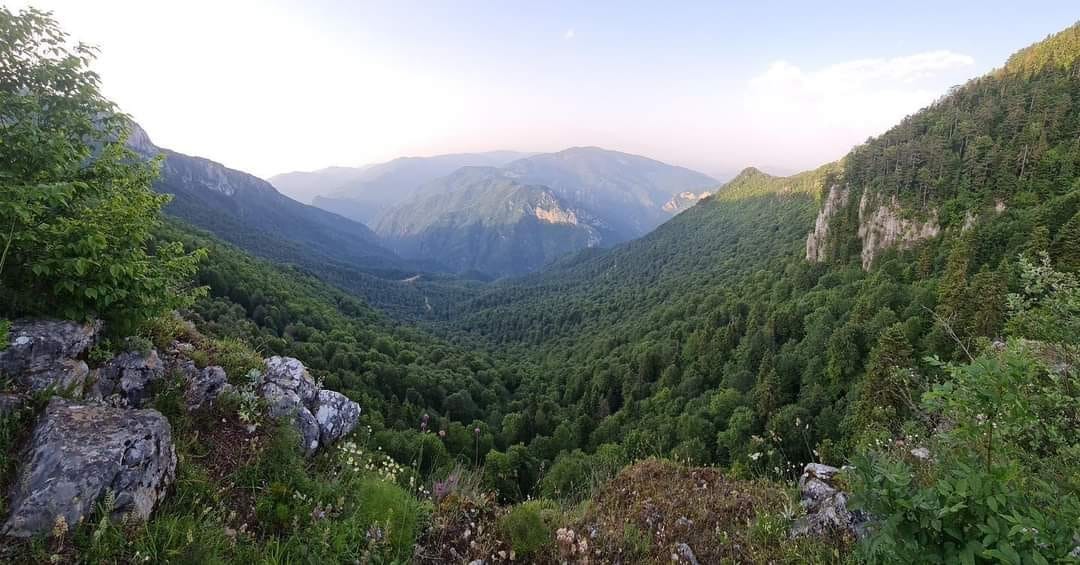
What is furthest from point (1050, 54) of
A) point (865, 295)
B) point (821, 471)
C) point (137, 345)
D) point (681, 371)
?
point (137, 345)

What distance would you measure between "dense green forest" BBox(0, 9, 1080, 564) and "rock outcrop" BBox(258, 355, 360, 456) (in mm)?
391

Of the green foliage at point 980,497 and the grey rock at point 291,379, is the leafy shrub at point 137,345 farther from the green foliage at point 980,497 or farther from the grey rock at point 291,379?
the green foliage at point 980,497

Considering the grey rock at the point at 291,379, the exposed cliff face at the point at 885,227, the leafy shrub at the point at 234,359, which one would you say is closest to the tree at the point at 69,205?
the leafy shrub at the point at 234,359

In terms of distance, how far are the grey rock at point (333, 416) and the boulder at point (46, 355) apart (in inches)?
137

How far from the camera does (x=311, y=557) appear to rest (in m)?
4.79

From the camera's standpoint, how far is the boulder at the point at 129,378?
648cm

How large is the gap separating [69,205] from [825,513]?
12601 millimetres

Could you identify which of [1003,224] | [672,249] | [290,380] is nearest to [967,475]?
[290,380]

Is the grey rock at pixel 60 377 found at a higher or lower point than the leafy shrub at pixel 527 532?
higher

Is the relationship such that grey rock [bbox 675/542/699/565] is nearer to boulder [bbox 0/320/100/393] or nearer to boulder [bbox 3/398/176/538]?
boulder [bbox 3/398/176/538]

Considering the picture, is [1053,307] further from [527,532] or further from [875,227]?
[875,227]

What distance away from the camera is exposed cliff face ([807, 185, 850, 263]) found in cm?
8197

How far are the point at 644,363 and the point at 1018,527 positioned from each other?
77480mm

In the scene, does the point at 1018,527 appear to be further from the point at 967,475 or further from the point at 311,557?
the point at 311,557
